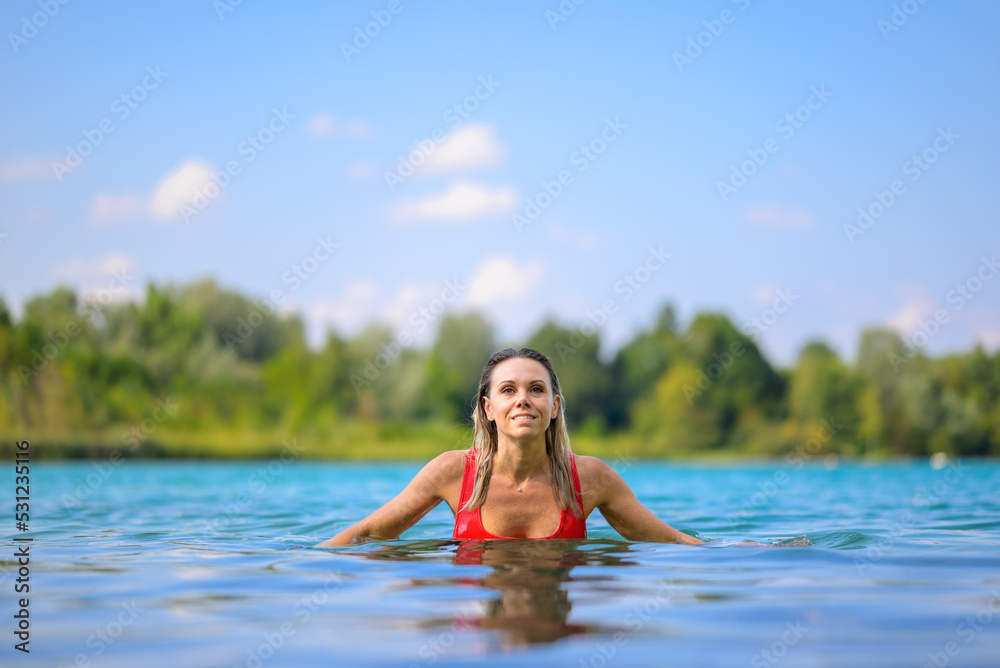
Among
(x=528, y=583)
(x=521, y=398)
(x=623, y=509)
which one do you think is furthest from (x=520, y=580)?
(x=623, y=509)

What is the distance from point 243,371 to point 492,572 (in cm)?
7040

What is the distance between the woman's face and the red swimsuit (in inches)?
18.4

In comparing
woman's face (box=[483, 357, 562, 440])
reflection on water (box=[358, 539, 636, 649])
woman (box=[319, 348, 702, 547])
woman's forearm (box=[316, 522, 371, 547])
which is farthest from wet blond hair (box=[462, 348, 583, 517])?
woman's forearm (box=[316, 522, 371, 547])

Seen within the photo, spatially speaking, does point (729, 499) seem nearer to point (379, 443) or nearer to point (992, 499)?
point (992, 499)

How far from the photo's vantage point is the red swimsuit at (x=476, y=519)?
7.23 metres

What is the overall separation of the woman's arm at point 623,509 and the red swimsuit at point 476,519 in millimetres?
149

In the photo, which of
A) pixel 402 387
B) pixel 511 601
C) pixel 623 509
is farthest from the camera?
pixel 402 387

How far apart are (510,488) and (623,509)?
0.88m

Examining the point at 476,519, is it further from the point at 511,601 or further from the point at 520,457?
the point at 511,601

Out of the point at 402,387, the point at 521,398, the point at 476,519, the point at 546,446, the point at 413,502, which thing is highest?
the point at 402,387

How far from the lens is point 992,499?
48.0ft

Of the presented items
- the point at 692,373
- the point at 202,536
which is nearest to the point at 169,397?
the point at 692,373

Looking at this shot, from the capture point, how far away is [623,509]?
24.3ft

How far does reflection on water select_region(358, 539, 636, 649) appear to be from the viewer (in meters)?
4.11
